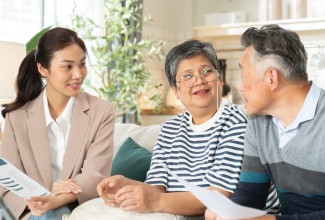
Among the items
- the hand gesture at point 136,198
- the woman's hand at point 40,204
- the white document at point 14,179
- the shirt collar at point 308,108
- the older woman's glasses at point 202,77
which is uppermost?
the older woman's glasses at point 202,77

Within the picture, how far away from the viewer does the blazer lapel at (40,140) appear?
7.99 feet

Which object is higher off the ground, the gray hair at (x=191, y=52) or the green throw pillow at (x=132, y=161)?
the gray hair at (x=191, y=52)

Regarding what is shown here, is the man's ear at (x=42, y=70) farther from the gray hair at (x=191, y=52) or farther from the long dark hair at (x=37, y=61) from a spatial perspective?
the gray hair at (x=191, y=52)

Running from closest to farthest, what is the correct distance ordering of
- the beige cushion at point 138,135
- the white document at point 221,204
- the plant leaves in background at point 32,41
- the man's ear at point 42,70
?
the white document at point 221,204, the man's ear at point 42,70, the beige cushion at point 138,135, the plant leaves in background at point 32,41

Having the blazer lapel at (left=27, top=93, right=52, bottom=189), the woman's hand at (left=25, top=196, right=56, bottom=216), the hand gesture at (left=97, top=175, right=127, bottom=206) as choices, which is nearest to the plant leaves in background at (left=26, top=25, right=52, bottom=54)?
the blazer lapel at (left=27, top=93, right=52, bottom=189)

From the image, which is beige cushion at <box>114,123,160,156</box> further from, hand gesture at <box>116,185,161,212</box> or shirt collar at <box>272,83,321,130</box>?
shirt collar at <box>272,83,321,130</box>

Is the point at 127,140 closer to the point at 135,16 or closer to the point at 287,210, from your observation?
the point at 287,210

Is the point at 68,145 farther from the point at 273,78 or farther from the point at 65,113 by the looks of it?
the point at 273,78

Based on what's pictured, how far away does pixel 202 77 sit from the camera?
2.15 meters

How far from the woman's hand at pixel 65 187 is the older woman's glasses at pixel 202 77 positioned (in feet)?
1.95

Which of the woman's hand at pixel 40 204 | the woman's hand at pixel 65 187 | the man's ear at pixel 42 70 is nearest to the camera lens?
the woman's hand at pixel 40 204

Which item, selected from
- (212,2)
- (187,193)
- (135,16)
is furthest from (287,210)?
(212,2)

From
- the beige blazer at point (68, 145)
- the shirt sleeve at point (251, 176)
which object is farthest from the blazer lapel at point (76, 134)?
the shirt sleeve at point (251, 176)

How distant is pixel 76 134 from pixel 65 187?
0.98ft
